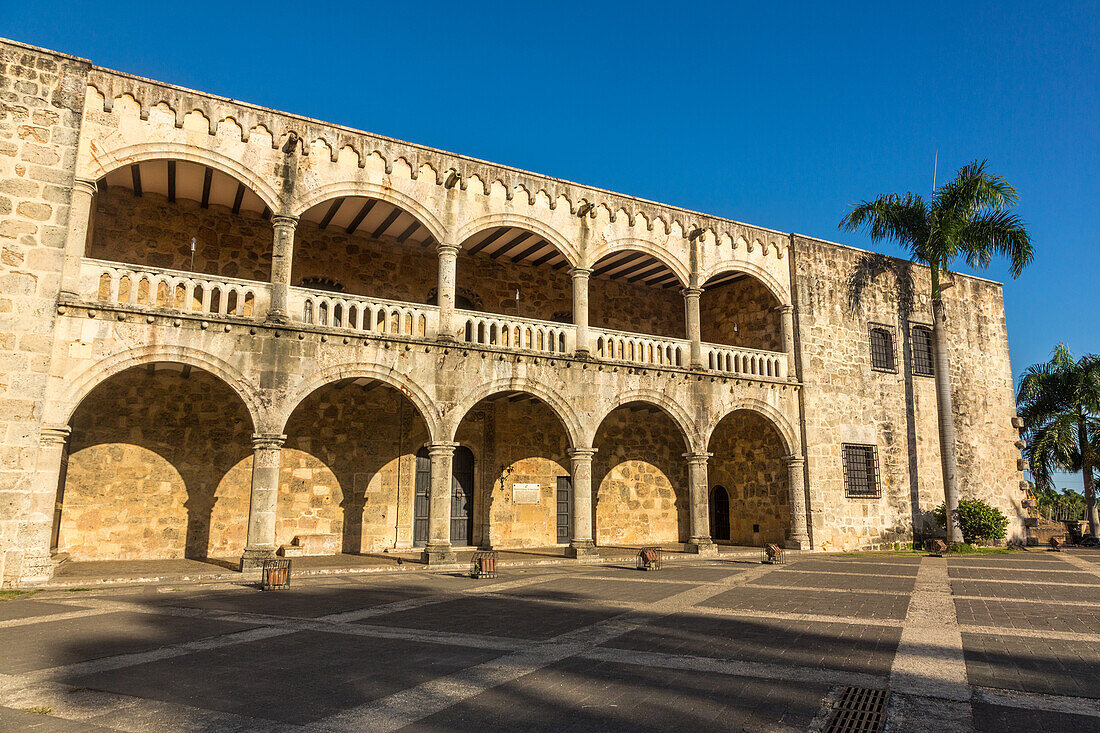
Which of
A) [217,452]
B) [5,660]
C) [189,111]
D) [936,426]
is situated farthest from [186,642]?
[936,426]

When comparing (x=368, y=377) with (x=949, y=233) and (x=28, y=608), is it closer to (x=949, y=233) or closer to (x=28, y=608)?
(x=28, y=608)

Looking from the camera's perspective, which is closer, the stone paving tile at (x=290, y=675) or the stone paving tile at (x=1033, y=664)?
the stone paving tile at (x=290, y=675)

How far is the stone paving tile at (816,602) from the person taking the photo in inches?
358

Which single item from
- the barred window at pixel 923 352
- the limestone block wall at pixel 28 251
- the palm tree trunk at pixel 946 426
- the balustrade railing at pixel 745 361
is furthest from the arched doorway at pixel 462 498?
the barred window at pixel 923 352

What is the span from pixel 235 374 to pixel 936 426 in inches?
771

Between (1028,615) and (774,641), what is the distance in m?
4.26

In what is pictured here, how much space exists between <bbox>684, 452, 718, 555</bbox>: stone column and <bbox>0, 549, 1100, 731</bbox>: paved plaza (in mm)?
5436

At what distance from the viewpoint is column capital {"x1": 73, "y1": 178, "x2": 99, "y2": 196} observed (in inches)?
468

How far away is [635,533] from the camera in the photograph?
20.0m

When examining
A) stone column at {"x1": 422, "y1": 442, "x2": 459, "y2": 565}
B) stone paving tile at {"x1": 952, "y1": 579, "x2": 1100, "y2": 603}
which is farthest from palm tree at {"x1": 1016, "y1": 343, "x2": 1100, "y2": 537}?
stone column at {"x1": 422, "y1": 442, "x2": 459, "y2": 565}

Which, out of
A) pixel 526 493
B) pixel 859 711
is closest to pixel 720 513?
pixel 526 493

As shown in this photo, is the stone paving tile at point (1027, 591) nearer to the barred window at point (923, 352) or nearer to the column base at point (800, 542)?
the column base at point (800, 542)

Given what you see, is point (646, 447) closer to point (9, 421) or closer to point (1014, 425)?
point (1014, 425)

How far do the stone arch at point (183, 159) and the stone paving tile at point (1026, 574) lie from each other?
1517cm
